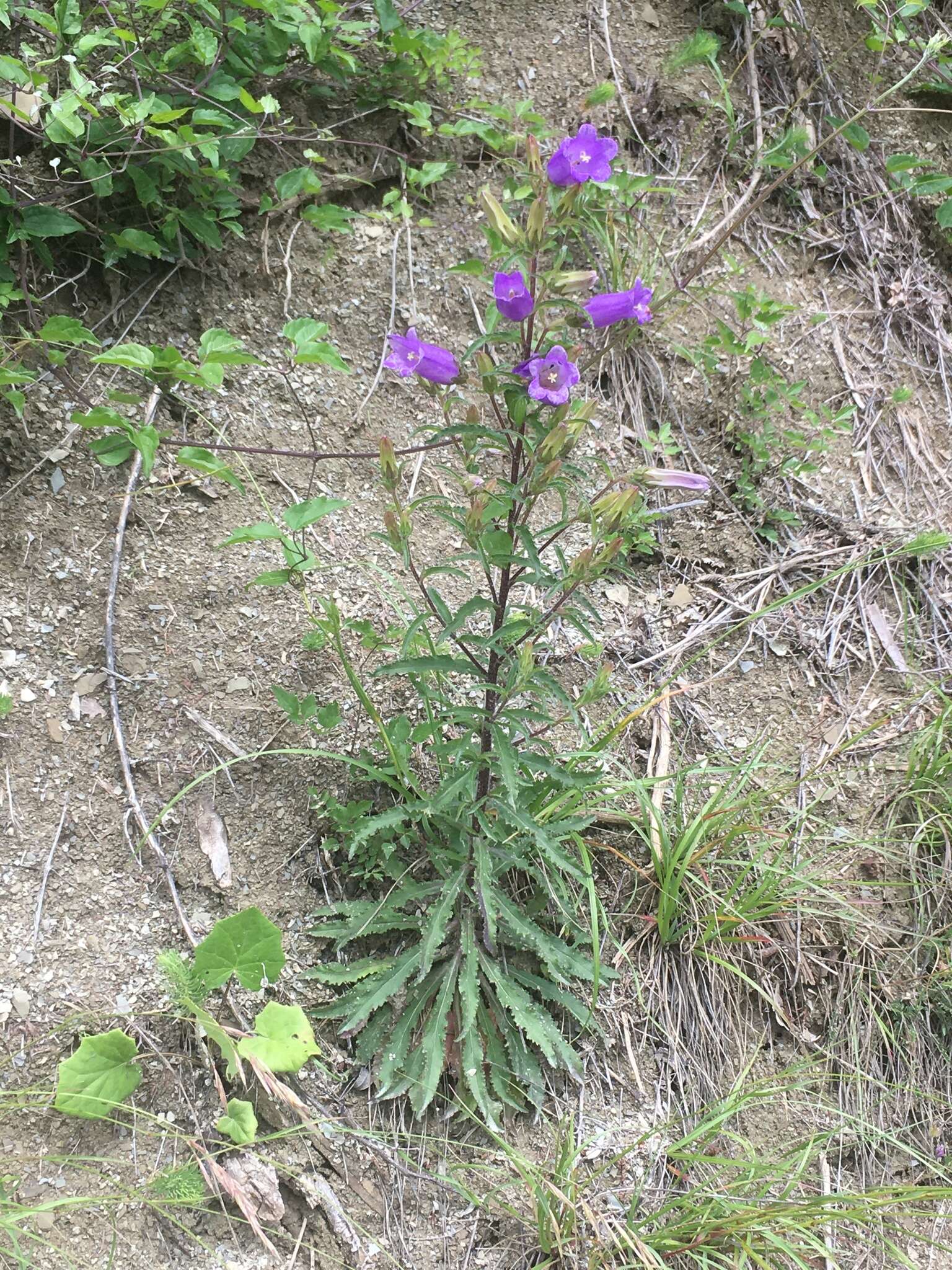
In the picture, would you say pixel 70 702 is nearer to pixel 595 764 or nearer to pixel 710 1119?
pixel 595 764

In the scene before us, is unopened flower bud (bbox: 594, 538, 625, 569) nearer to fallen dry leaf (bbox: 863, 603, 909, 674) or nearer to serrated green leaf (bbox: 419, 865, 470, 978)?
serrated green leaf (bbox: 419, 865, 470, 978)

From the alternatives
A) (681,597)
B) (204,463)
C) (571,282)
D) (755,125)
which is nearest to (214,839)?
(204,463)

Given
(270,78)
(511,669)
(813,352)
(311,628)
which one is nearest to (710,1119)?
(511,669)

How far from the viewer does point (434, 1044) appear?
7.03 ft

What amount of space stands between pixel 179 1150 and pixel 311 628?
132 centimetres

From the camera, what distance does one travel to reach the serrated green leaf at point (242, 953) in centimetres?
193

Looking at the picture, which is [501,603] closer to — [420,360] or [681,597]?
[420,360]

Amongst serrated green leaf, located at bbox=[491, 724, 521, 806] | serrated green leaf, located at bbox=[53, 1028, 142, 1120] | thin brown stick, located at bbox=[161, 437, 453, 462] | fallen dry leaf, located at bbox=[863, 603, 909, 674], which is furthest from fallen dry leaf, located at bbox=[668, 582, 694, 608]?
serrated green leaf, located at bbox=[53, 1028, 142, 1120]

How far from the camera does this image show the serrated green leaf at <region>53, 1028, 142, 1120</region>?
71.8 inches

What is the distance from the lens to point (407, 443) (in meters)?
2.86

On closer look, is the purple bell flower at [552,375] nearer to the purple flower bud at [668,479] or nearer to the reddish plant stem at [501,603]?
the reddish plant stem at [501,603]

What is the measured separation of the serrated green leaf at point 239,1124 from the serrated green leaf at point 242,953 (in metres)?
0.23

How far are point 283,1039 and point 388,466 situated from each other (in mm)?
1272

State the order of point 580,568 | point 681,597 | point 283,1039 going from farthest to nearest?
point 681,597 < point 283,1039 < point 580,568
